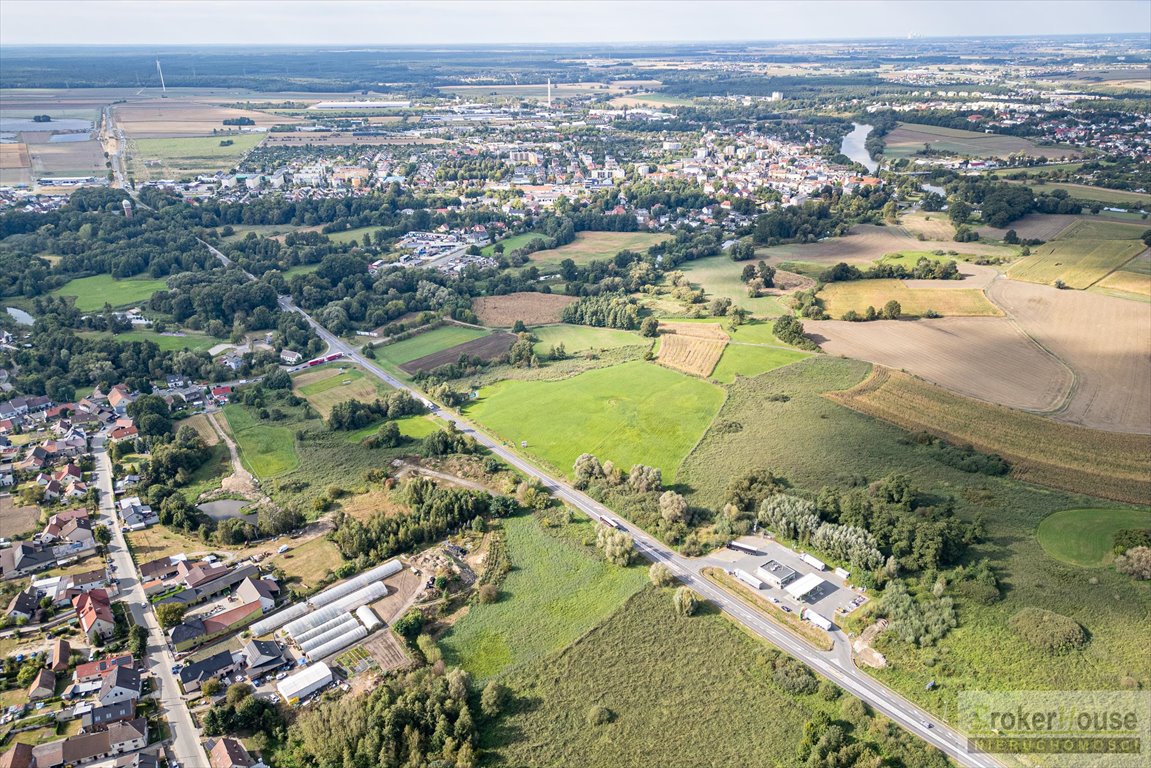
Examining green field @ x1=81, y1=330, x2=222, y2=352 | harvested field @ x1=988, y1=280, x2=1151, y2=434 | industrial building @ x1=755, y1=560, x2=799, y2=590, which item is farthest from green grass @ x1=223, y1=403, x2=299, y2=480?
harvested field @ x1=988, y1=280, x2=1151, y2=434

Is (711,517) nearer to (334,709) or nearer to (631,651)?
(631,651)

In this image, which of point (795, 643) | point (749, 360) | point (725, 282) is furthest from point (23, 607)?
point (725, 282)

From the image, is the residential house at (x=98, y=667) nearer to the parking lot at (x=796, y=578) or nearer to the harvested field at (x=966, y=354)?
the parking lot at (x=796, y=578)

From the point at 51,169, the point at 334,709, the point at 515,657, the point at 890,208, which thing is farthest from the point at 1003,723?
the point at 51,169

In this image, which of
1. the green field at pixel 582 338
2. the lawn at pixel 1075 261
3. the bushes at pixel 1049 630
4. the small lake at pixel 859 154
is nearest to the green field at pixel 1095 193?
the lawn at pixel 1075 261

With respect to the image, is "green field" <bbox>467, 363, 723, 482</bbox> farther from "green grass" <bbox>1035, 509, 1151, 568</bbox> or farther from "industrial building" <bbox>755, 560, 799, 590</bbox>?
"green grass" <bbox>1035, 509, 1151, 568</bbox>

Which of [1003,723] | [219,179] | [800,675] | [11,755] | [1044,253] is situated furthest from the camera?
[219,179]

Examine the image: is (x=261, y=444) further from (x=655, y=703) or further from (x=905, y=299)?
(x=905, y=299)
